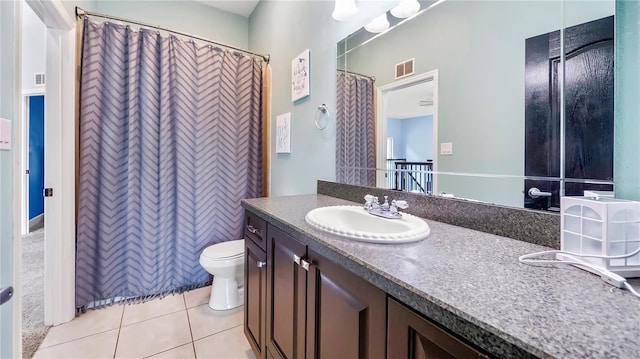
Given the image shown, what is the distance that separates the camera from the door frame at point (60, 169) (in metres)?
1.70

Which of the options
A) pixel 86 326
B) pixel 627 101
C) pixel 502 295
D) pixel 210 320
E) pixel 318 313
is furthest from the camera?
pixel 210 320

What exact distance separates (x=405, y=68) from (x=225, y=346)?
Answer: 1826mm

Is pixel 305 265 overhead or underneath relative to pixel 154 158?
underneath

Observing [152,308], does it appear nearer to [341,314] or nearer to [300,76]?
[341,314]

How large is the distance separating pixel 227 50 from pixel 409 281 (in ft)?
8.07

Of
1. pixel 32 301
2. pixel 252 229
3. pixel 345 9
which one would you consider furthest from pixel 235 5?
pixel 32 301

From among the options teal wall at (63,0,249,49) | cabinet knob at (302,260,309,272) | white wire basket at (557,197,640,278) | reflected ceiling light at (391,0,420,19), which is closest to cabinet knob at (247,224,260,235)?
cabinet knob at (302,260,309,272)

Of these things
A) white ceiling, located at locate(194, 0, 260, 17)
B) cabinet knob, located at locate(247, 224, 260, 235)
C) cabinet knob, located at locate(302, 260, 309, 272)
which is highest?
white ceiling, located at locate(194, 0, 260, 17)

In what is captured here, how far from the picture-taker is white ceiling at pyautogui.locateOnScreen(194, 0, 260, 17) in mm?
2643

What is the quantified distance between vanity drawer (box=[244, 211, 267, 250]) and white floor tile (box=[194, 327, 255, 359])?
693 millimetres

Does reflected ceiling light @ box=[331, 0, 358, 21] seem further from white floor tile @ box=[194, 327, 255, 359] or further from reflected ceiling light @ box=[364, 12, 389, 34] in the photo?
white floor tile @ box=[194, 327, 255, 359]

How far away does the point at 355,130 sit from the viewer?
5.39 feet

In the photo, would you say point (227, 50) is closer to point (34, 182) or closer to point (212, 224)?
point (212, 224)

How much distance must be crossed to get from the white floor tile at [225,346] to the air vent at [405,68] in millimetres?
1711
